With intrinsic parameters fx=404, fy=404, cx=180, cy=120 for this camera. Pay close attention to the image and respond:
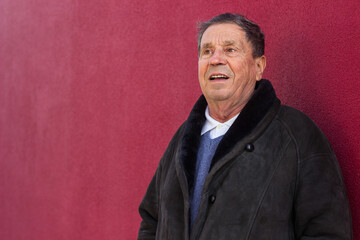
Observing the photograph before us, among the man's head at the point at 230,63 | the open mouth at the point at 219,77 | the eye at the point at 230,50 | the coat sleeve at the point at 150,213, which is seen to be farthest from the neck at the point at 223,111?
the coat sleeve at the point at 150,213

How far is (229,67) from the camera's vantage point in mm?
1675

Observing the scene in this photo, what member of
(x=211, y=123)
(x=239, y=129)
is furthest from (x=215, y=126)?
(x=239, y=129)

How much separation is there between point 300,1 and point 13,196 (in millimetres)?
4615

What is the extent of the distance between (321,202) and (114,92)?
7.58 feet

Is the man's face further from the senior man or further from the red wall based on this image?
the red wall

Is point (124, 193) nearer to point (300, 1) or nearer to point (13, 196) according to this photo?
point (300, 1)

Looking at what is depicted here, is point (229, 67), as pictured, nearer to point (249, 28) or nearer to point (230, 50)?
point (230, 50)

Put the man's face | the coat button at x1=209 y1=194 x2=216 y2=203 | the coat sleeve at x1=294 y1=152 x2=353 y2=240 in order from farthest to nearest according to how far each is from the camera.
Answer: the man's face < the coat button at x1=209 y1=194 x2=216 y2=203 < the coat sleeve at x1=294 y1=152 x2=353 y2=240

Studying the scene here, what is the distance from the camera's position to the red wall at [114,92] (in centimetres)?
171

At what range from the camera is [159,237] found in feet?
5.82

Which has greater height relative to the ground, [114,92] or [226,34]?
[226,34]

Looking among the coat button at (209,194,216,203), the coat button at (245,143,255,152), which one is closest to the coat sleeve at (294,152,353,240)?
the coat button at (245,143,255,152)

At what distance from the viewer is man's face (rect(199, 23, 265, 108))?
5.48 ft

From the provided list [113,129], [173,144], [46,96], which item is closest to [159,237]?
[173,144]
